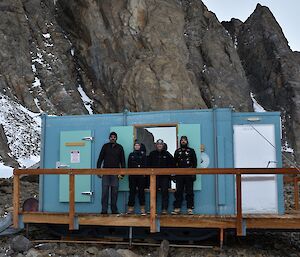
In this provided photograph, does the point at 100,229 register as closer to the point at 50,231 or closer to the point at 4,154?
the point at 50,231

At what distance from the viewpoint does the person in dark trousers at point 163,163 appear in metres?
12.0

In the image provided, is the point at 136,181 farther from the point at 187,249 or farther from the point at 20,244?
the point at 20,244

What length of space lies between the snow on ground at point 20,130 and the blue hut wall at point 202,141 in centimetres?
1517

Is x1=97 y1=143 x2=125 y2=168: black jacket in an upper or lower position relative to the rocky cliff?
lower

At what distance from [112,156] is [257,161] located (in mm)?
3581

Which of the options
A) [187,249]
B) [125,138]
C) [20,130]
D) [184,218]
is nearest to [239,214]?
[184,218]

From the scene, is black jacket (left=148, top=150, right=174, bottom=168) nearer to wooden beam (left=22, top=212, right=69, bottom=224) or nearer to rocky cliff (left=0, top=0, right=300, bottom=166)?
wooden beam (left=22, top=212, right=69, bottom=224)

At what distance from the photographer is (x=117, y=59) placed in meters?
39.4

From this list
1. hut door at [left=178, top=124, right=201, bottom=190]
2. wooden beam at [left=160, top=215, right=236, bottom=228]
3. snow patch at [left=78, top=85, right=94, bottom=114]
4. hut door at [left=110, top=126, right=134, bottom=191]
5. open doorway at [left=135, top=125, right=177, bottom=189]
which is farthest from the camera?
snow patch at [left=78, top=85, right=94, bottom=114]

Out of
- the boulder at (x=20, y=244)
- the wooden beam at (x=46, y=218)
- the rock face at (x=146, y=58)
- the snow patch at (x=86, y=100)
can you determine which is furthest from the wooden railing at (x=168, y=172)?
the snow patch at (x=86, y=100)

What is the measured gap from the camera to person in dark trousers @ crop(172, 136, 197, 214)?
11.9 meters

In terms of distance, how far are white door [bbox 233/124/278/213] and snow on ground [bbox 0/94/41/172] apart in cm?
1810

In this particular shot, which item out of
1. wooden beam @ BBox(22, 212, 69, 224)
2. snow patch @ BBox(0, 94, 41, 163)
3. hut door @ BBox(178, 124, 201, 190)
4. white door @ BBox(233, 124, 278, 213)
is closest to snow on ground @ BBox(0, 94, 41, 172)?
snow patch @ BBox(0, 94, 41, 163)

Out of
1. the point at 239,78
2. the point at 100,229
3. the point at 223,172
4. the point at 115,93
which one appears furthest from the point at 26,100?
the point at 223,172
